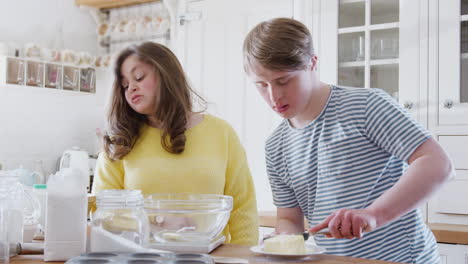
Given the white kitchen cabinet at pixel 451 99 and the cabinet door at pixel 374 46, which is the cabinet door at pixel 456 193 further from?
the cabinet door at pixel 374 46

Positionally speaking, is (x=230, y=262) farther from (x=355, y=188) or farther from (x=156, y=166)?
(x=156, y=166)

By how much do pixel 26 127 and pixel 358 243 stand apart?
283 cm

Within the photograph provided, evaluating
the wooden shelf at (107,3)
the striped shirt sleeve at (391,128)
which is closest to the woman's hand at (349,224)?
the striped shirt sleeve at (391,128)

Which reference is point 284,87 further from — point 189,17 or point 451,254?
point 189,17

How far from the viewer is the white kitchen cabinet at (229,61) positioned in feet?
10.1

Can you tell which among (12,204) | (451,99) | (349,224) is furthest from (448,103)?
(12,204)

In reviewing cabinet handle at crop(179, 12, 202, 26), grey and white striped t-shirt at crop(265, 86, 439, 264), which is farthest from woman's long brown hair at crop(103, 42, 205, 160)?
cabinet handle at crop(179, 12, 202, 26)

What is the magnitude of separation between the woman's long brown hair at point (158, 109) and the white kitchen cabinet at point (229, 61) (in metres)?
1.37

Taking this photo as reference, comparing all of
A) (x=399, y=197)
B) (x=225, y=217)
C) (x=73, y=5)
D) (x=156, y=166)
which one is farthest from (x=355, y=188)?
(x=73, y=5)

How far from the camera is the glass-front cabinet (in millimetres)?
2402

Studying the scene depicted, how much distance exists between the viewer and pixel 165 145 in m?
1.60

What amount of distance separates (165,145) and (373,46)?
4.28ft

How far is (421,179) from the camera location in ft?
3.64

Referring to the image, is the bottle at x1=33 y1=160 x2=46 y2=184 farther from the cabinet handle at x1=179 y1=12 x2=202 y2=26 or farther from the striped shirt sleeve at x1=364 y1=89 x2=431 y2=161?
the striped shirt sleeve at x1=364 y1=89 x2=431 y2=161
